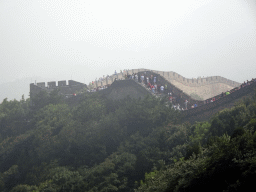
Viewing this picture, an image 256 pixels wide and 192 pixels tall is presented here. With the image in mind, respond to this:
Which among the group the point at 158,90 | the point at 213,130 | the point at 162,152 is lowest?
the point at 162,152

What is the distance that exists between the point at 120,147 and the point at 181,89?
1247cm

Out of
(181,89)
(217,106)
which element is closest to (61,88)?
(181,89)

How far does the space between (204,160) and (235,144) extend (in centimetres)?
95

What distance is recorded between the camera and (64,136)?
19234mm

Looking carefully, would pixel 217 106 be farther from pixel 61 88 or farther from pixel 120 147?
pixel 61 88

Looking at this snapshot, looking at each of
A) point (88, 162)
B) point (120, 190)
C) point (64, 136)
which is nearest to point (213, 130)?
point (120, 190)

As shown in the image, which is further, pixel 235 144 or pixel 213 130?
pixel 213 130

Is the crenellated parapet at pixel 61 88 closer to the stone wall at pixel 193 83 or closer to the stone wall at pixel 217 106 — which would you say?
the stone wall at pixel 193 83

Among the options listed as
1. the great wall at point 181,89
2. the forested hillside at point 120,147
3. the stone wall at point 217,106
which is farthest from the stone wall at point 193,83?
Answer: the stone wall at point 217,106

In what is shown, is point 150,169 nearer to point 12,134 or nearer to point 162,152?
point 162,152

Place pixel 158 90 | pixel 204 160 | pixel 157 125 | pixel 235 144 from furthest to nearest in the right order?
pixel 158 90, pixel 157 125, pixel 204 160, pixel 235 144

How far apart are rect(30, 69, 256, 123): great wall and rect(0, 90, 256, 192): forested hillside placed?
3.33 feet

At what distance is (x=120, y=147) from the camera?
16656mm

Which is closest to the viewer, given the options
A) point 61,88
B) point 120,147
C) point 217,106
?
point 120,147
